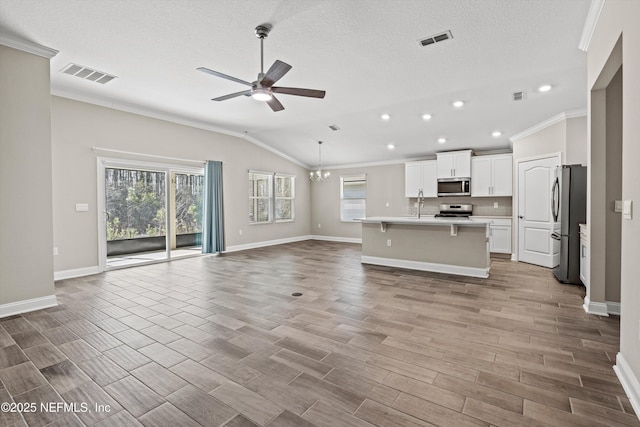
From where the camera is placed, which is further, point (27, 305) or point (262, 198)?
point (262, 198)

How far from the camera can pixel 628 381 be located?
1905mm

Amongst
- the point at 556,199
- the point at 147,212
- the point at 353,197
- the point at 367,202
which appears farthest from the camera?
the point at 353,197

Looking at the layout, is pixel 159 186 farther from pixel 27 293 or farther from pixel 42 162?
pixel 27 293

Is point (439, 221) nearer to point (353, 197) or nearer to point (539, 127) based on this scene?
point (539, 127)

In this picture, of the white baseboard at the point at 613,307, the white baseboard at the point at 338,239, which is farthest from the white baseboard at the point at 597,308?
the white baseboard at the point at 338,239

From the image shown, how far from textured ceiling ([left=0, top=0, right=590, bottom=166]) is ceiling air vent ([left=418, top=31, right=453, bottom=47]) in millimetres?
72

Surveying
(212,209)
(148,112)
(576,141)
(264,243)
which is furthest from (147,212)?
(576,141)

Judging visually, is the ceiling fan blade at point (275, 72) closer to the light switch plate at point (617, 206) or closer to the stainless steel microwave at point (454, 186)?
the light switch plate at point (617, 206)

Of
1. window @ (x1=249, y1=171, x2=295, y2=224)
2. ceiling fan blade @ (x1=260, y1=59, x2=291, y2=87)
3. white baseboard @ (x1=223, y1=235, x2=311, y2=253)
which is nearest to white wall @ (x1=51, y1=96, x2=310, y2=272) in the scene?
white baseboard @ (x1=223, y1=235, x2=311, y2=253)

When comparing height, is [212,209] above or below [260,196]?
below

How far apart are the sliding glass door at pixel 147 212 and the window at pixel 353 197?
4.47m

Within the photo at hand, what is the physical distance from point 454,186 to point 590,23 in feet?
16.2

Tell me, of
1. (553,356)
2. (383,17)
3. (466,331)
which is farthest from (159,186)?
(553,356)

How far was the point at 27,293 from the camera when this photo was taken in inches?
137
